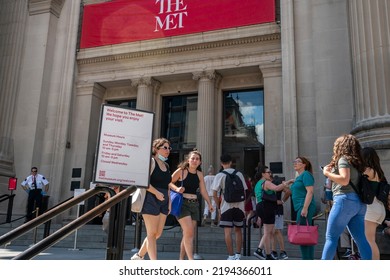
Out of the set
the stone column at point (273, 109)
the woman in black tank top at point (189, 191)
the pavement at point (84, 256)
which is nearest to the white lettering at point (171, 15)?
the stone column at point (273, 109)

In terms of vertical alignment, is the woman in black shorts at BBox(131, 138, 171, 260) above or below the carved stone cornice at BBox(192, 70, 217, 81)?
below

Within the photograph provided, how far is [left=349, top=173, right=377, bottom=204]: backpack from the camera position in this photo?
421 cm

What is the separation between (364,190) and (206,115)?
1081 centimetres

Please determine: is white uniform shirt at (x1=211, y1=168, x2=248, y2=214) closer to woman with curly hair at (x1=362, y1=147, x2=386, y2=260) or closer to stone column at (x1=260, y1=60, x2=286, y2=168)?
woman with curly hair at (x1=362, y1=147, x2=386, y2=260)

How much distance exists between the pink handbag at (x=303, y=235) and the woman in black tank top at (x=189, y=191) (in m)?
1.19

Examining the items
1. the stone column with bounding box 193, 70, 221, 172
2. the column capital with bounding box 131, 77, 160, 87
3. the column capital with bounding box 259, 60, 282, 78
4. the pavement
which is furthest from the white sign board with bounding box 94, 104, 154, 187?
the column capital with bounding box 131, 77, 160, 87

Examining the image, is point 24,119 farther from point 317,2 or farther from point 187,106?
point 317,2

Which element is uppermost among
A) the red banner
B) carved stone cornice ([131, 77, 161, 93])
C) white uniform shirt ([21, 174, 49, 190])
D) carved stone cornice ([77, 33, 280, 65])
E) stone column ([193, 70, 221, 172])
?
the red banner

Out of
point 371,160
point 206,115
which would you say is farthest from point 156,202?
point 206,115

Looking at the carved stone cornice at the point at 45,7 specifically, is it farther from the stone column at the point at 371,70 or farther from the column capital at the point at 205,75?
the stone column at the point at 371,70

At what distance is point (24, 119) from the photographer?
53.1 ft

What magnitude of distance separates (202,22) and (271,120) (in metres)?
4.69

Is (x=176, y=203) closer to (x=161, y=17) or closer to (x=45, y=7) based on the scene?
(x=161, y=17)

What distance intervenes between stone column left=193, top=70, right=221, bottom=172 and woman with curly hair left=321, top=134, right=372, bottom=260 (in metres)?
9.99
